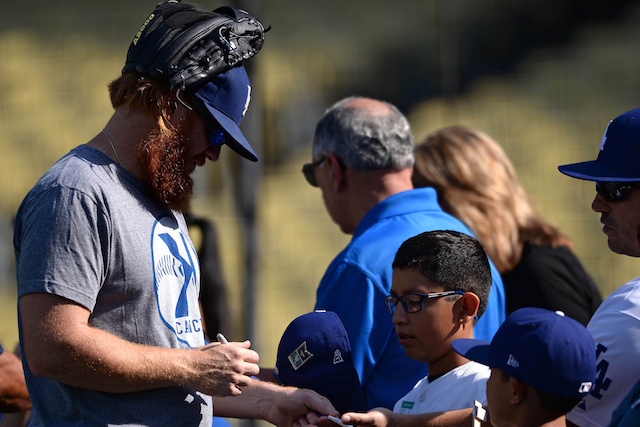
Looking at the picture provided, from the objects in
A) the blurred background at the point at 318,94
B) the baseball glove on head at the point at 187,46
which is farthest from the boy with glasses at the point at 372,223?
the blurred background at the point at 318,94

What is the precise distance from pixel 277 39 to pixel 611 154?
434cm

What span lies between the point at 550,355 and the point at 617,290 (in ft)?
1.27

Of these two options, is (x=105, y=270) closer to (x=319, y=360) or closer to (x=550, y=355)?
(x=319, y=360)

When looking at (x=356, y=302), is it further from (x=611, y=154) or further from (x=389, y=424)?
(x=611, y=154)

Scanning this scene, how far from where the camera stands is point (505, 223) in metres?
4.28

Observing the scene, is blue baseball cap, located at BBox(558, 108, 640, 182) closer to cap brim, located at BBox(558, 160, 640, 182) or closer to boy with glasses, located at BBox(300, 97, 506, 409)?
cap brim, located at BBox(558, 160, 640, 182)

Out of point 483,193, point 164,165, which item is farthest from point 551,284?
point 164,165

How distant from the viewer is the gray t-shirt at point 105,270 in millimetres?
2348

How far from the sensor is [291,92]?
671 centimetres

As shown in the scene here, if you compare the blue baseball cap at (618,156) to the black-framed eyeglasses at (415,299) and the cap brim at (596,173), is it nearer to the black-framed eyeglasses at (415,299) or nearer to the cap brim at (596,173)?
the cap brim at (596,173)

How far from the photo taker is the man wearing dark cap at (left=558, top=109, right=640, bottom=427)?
8.15 ft

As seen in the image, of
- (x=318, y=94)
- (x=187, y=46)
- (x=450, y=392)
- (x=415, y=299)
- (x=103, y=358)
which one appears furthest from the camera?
(x=318, y=94)

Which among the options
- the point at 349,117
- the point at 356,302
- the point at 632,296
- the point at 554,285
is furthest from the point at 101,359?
the point at 554,285

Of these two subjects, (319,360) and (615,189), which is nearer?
(615,189)
